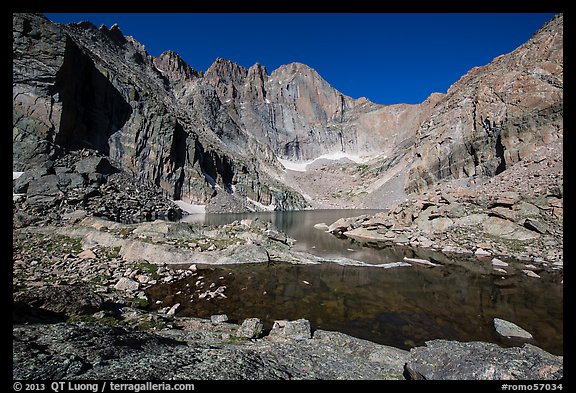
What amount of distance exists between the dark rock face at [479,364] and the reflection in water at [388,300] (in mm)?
3780

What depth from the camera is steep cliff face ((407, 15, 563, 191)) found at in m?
56.5

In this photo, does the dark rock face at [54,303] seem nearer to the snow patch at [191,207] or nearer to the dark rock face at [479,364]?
the dark rock face at [479,364]

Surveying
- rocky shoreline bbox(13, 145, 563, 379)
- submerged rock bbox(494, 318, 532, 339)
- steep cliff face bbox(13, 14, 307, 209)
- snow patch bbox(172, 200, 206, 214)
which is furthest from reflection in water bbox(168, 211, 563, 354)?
snow patch bbox(172, 200, 206, 214)

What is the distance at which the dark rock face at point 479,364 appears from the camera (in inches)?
248

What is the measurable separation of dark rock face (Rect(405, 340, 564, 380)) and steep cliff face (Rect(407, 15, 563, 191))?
211 ft

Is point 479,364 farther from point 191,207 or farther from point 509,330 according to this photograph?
point 191,207

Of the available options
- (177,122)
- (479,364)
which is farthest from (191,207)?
(479,364)

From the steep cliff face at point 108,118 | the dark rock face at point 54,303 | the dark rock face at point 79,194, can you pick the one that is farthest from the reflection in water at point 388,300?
the steep cliff face at point 108,118

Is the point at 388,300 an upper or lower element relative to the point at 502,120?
lower

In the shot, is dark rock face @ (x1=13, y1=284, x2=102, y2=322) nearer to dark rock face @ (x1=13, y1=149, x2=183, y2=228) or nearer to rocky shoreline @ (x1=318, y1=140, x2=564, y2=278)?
dark rock face @ (x1=13, y1=149, x2=183, y2=228)

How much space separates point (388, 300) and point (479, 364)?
393 inches

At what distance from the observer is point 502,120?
67.5 m

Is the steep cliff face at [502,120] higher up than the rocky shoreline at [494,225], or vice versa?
the steep cliff face at [502,120]
